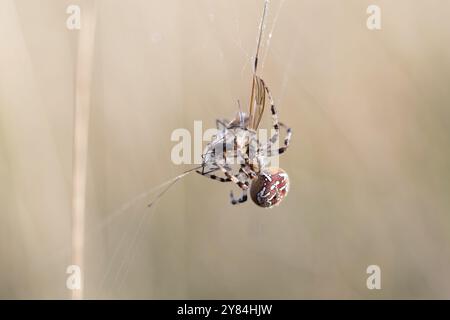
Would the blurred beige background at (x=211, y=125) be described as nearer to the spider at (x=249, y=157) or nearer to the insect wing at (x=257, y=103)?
the spider at (x=249, y=157)

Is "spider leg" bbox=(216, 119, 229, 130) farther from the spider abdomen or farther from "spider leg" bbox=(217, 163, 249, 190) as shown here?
the spider abdomen

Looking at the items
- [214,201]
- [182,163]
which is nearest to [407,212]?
[214,201]

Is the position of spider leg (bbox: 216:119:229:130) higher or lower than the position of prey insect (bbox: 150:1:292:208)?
higher

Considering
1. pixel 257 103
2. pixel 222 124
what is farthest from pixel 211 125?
pixel 257 103

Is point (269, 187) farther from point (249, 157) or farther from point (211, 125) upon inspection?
point (211, 125)

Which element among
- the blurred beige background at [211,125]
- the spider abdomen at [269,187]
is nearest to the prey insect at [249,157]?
the spider abdomen at [269,187]

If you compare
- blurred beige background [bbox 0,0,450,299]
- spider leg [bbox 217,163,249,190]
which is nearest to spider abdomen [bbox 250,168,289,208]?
spider leg [bbox 217,163,249,190]
